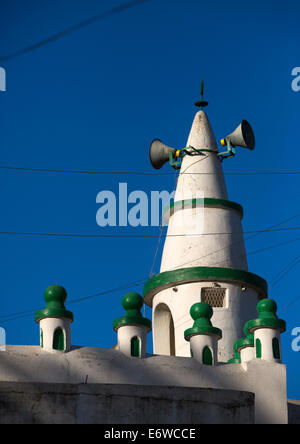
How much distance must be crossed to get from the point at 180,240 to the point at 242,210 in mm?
2047

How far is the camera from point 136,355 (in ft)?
60.3

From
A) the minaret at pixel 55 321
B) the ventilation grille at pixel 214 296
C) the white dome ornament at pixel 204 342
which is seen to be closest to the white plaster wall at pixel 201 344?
the white dome ornament at pixel 204 342

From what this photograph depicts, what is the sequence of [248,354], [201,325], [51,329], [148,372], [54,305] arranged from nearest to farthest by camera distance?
1. [51,329]
2. [54,305]
3. [148,372]
4. [201,325]
5. [248,354]

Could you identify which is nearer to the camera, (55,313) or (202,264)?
(55,313)

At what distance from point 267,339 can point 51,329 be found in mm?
4483

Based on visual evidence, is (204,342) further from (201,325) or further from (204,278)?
(204,278)

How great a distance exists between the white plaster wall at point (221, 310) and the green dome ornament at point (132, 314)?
449 centimetres

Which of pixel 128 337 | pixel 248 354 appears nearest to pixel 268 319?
pixel 248 354

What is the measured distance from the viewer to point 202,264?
24.4 m

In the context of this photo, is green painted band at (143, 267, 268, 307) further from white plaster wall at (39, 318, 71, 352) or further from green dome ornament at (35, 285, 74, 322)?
white plaster wall at (39, 318, 71, 352)

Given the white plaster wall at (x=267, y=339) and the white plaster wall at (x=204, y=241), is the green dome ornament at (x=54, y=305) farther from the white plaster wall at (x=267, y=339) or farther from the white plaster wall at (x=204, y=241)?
the white plaster wall at (x=204, y=241)

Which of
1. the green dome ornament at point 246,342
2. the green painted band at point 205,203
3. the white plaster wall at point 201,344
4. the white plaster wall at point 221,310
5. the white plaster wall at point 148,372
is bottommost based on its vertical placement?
the white plaster wall at point 148,372

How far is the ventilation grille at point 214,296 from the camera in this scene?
2403 centimetres
